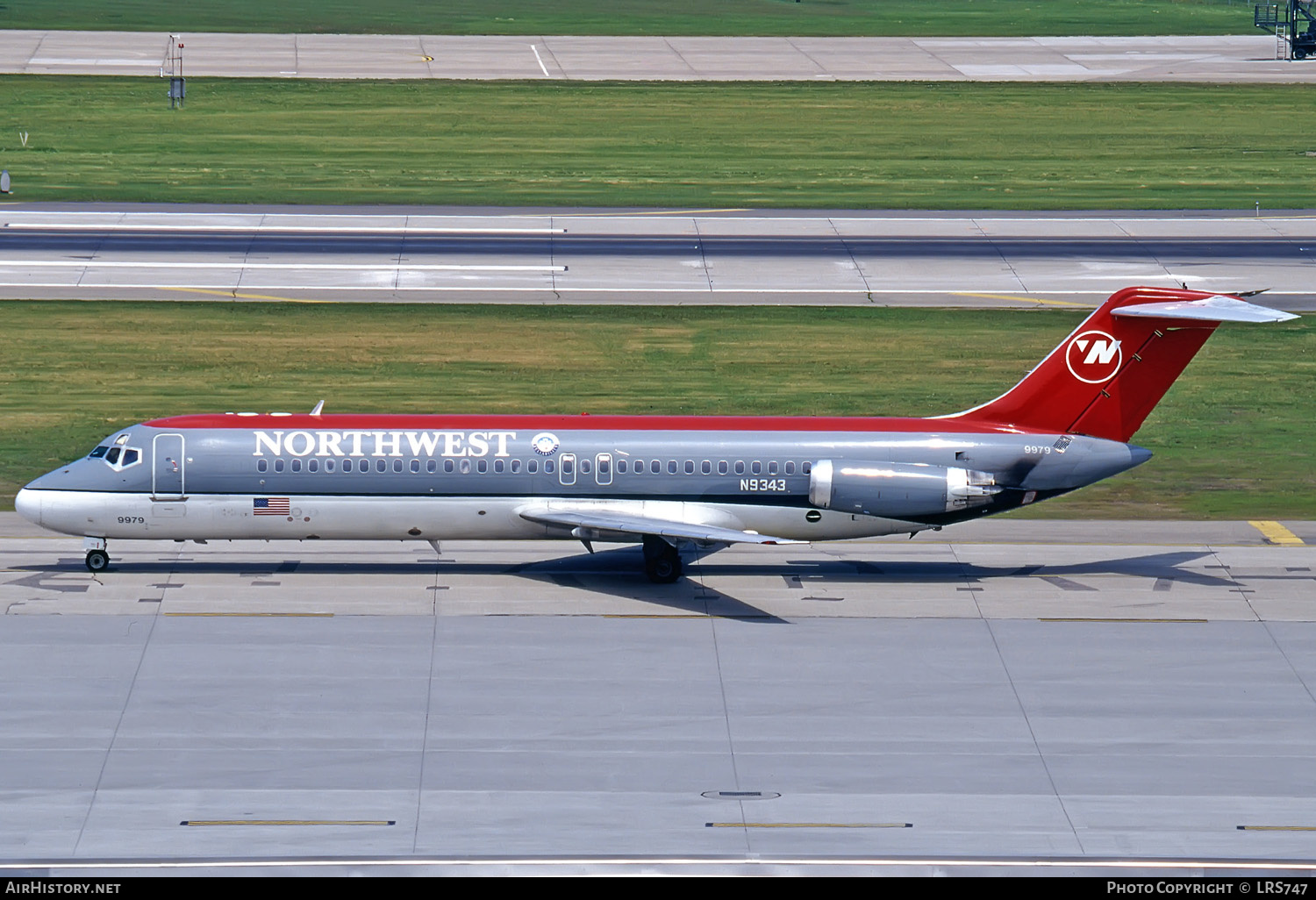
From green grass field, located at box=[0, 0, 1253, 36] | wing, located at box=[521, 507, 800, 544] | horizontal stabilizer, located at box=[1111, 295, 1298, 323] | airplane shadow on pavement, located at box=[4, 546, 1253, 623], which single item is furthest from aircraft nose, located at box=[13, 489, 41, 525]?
green grass field, located at box=[0, 0, 1253, 36]

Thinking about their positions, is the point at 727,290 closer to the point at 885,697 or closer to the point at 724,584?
the point at 724,584

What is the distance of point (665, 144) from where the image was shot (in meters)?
92.7

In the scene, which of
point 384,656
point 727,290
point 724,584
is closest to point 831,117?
point 727,290

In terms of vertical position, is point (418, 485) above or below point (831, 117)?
above

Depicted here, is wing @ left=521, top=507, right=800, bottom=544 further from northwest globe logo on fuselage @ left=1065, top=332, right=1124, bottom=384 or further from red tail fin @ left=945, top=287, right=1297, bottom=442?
northwest globe logo on fuselage @ left=1065, top=332, right=1124, bottom=384

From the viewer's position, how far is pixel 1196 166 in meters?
89.4

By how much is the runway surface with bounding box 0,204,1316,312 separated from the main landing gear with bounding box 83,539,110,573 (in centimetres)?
2689

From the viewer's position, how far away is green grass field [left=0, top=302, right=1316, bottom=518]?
1907 inches

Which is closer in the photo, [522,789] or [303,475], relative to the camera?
[522,789]

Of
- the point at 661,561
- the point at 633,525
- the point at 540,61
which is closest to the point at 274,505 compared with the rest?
the point at 633,525

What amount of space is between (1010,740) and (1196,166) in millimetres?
66353

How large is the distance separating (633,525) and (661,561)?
1.48 meters
